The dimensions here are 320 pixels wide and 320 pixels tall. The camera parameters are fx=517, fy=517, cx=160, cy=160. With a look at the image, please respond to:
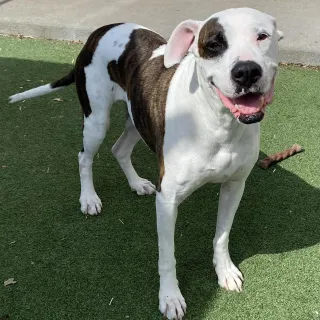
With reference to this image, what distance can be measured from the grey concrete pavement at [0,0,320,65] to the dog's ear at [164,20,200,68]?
4.11 metres

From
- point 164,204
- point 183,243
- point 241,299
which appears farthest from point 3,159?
point 241,299

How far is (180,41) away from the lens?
8.32 feet

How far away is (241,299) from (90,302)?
0.89 m

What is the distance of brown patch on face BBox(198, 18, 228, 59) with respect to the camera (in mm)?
2262

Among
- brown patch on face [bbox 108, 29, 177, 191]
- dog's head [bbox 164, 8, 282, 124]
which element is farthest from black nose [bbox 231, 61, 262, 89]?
brown patch on face [bbox 108, 29, 177, 191]

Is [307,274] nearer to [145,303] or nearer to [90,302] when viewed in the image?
[145,303]

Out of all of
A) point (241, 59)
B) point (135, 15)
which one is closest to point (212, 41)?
point (241, 59)

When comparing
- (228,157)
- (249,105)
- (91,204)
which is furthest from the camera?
(91,204)

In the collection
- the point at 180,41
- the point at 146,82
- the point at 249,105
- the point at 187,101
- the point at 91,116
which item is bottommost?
the point at 91,116

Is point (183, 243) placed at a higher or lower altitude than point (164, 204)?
lower

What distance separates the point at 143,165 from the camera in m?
4.44

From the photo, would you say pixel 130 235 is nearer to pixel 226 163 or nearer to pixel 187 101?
pixel 226 163

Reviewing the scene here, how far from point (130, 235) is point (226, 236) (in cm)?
75

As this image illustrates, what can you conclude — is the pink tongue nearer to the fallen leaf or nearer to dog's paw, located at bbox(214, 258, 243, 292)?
dog's paw, located at bbox(214, 258, 243, 292)
